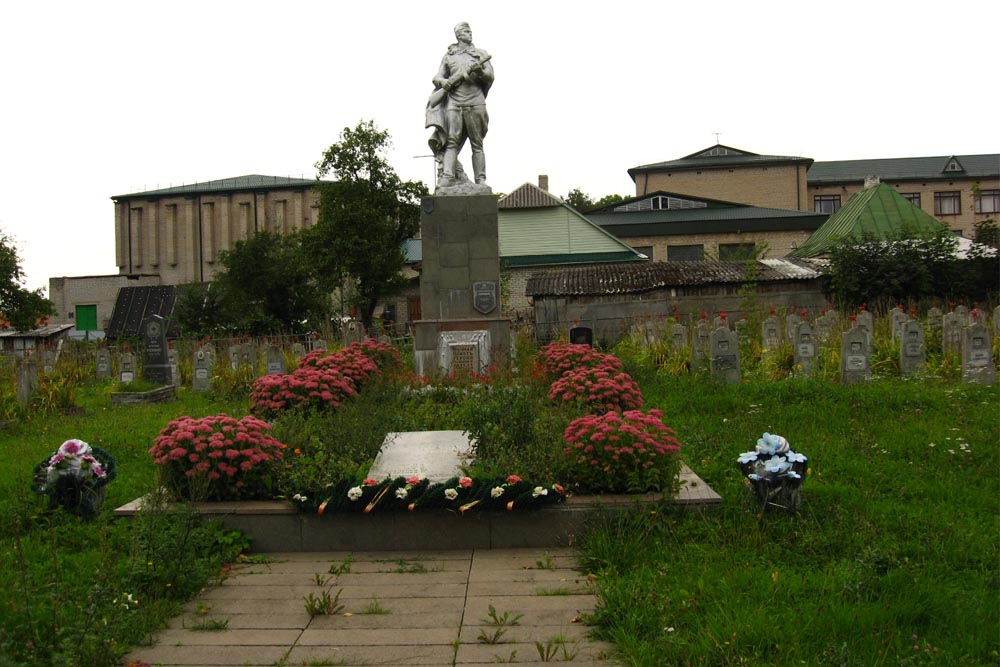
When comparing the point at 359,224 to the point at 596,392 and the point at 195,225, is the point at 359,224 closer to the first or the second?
the point at 596,392

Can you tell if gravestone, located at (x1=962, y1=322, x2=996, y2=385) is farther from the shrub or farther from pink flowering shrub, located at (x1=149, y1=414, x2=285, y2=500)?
pink flowering shrub, located at (x1=149, y1=414, x2=285, y2=500)

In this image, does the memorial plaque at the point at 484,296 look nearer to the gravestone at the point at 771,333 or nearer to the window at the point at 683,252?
the gravestone at the point at 771,333

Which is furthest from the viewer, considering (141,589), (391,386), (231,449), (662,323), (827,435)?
(662,323)

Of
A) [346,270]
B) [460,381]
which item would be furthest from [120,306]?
[460,381]

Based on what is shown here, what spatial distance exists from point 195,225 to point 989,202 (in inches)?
1955

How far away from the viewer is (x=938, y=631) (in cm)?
381

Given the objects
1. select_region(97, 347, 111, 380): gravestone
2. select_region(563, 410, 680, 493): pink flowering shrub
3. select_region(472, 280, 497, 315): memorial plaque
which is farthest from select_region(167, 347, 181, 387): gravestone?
select_region(563, 410, 680, 493): pink flowering shrub

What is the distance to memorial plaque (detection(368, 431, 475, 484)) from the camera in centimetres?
651

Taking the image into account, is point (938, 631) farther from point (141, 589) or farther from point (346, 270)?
point (346, 270)

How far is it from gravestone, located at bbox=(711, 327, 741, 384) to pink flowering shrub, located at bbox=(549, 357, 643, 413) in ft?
9.44

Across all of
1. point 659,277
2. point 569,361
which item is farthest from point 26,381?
point 659,277

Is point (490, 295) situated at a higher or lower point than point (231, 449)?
higher

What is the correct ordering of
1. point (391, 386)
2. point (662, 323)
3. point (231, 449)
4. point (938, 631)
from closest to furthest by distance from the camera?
point (938, 631) → point (231, 449) → point (391, 386) → point (662, 323)

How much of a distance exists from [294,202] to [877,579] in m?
55.9
